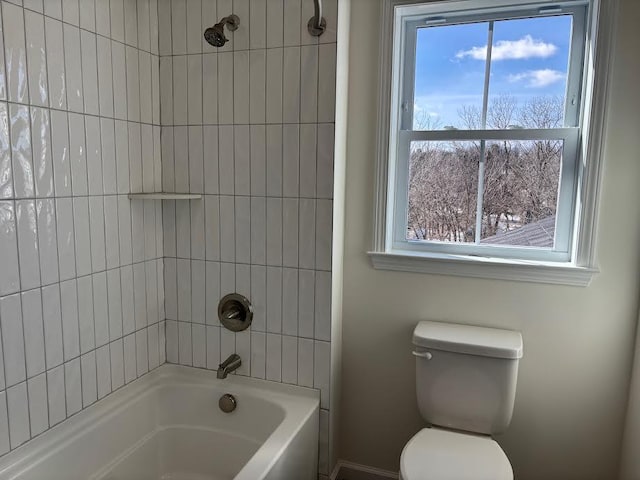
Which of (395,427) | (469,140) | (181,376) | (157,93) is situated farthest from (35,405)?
(469,140)

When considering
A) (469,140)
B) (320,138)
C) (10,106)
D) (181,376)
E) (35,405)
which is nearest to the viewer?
(10,106)

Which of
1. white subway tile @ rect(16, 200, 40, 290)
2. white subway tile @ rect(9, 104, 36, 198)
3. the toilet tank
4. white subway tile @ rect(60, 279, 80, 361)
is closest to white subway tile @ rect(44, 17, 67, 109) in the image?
white subway tile @ rect(9, 104, 36, 198)

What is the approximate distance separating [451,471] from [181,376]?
3.95 feet

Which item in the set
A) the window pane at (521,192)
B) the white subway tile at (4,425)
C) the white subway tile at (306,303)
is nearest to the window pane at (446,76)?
the window pane at (521,192)

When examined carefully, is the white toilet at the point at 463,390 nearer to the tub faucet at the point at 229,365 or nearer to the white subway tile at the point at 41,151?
the tub faucet at the point at 229,365

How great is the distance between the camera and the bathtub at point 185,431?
1.62 meters

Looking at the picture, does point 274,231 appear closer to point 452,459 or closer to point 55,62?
point 55,62

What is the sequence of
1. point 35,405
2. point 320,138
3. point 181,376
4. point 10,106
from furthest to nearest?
1. point 181,376
2. point 320,138
3. point 35,405
4. point 10,106

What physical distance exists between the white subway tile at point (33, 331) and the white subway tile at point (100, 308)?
0.23m

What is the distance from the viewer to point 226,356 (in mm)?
2047

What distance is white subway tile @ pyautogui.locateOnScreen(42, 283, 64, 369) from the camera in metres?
1.53

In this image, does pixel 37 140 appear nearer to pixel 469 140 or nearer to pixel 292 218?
pixel 292 218

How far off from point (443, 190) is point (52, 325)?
1586 millimetres

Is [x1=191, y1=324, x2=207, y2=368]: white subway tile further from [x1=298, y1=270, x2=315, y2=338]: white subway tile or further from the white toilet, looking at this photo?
the white toilet
